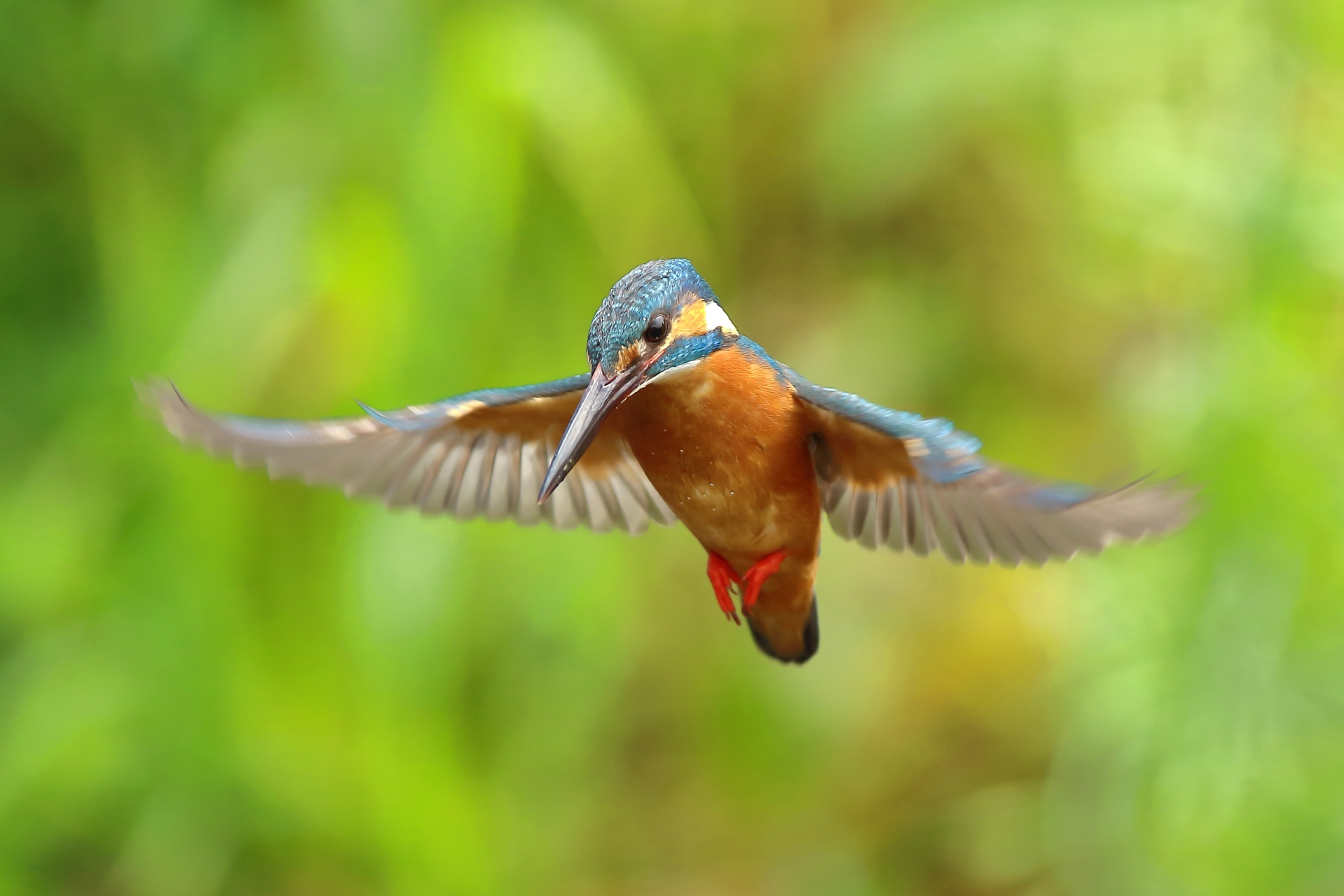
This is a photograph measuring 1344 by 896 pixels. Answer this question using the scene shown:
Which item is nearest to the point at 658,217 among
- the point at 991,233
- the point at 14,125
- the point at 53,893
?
the point at 991,233

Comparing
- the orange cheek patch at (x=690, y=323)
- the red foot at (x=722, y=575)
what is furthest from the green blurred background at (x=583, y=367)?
the orange cheek patch at (x=690, y=323)

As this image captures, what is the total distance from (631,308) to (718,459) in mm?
172

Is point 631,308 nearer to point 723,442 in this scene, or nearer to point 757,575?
point 723,442

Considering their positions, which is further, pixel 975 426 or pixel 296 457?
pixel 975 426

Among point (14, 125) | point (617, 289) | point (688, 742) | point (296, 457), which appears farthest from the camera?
point (688, 742)

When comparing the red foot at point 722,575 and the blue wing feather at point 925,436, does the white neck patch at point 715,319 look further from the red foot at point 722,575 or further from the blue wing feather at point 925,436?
the red foot at point 722,575

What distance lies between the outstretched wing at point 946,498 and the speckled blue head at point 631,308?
14 cm

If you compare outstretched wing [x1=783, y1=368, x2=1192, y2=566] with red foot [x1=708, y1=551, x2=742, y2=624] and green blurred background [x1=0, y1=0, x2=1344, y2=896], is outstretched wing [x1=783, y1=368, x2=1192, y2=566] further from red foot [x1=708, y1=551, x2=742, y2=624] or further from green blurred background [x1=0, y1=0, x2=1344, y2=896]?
green blurred background [x1=0, y1=0, x2=1344, y2=896]

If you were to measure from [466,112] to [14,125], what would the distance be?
0.80m

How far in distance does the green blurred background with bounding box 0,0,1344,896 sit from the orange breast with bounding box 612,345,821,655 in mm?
923

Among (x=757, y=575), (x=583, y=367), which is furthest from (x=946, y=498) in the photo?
(x=583, y=367)

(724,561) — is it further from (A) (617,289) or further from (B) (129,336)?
(B) (129,336)

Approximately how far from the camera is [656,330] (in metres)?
0.89

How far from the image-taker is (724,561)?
115cm
